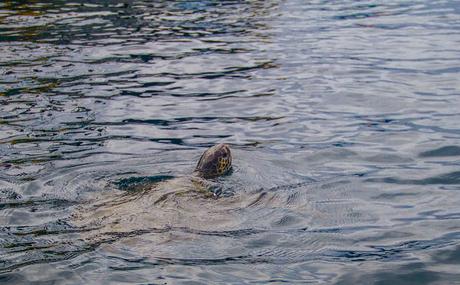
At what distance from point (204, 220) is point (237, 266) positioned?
3.41 feet

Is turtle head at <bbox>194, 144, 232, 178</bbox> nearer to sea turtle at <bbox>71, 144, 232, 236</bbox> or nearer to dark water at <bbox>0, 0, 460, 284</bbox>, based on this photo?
sea turtle at <bbox>71, 144, 232, 236</bbox>

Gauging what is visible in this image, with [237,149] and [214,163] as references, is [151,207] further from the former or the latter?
[237,149]

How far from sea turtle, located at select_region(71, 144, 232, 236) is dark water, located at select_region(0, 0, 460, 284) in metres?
0.03

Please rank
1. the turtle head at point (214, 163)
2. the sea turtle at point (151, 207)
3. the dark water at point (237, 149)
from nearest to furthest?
the dark water at point (237, 149) → the sea turtle at point (151, 207) → the turtle head at point (214, 163)

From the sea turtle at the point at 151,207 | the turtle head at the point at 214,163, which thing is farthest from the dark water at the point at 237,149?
the turtle head at the point at 214,163

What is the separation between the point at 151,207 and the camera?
22.9 ft

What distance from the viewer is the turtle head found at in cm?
819

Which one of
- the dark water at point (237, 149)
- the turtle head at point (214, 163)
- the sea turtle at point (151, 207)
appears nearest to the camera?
the dark water at point (237, 149)

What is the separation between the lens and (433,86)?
475 inches

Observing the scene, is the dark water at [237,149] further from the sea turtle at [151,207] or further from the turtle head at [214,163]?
the turtle head at [214,163]

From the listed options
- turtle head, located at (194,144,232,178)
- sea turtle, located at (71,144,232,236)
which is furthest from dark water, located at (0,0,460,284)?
turtle head, located at (194,144,232,178)

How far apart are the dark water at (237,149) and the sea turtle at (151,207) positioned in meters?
0.03

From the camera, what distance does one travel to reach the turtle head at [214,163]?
8.19 meters

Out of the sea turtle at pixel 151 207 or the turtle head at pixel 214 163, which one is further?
the turtle head at pixel 214 163
